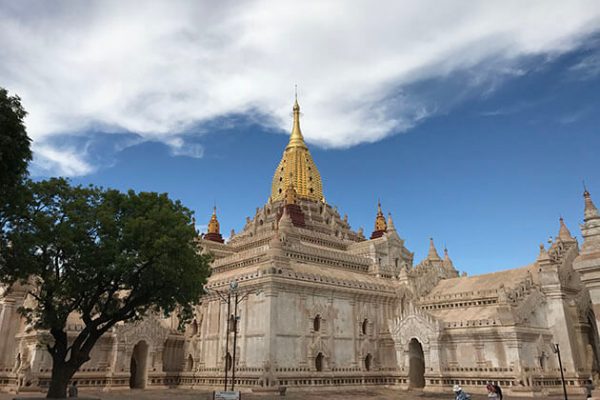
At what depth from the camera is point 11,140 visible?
20625 millimetres

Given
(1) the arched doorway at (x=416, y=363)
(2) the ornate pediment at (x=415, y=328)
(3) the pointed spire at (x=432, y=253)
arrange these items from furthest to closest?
1. (3) the pointed spire at (x=432, y=253)
2. (1) the arched doorway at (x=416, y=363)
3. (2) the ornate pediment at (x=415, y=328)

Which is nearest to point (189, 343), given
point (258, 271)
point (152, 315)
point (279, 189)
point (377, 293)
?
point (152, 315)

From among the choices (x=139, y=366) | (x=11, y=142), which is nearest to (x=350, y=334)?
(x=139, y=366)

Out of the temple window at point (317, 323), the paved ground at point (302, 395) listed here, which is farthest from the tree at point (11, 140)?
the temple window at point (317, 323)

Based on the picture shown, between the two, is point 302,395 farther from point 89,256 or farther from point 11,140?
point 11,140

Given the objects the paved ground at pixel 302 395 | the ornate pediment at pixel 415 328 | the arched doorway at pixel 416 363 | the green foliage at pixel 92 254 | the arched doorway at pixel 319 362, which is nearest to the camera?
the green foliage at pixel 92 254

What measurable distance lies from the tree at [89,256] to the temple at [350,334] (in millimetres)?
8220

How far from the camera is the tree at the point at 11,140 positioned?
2070 cm

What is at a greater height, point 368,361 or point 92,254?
point 92,254

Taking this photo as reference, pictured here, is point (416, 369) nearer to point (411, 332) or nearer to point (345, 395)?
point (411, 332)

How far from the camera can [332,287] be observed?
44281mm

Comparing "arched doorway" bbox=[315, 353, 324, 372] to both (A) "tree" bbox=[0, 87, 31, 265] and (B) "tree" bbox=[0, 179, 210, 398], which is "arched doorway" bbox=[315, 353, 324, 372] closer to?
(B) "tree" bbox=[0, 179, 210, 398]

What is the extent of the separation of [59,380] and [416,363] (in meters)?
29.4

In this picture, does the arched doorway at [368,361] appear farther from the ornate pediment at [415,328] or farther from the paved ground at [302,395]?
the paved ground at [302,395]
